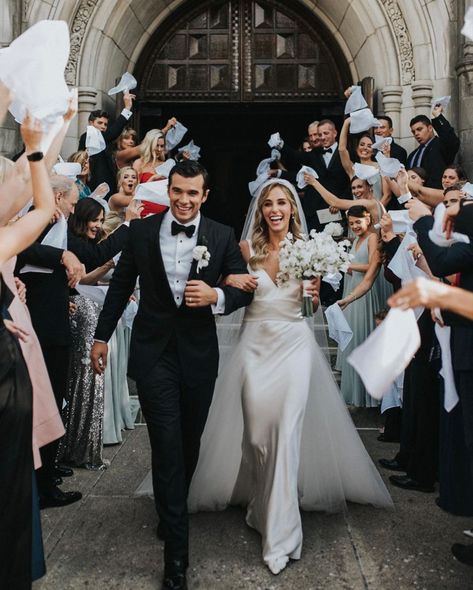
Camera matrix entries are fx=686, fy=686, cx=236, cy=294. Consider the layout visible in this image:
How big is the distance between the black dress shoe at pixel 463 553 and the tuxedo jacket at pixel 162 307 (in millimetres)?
1714

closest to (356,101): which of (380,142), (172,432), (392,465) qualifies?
(380,142)

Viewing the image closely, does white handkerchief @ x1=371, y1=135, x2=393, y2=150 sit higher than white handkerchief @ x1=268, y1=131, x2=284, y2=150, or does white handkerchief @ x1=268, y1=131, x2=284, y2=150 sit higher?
white handkerchief @ x1=268, y1=131, x2=284, y2=150

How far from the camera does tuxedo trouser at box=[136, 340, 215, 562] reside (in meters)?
3.68

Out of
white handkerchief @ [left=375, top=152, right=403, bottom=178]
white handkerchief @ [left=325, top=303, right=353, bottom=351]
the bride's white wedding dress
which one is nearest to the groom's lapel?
the bride's white wedding dress

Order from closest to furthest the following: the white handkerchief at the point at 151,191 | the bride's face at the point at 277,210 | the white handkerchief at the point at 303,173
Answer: the bride's face at the point at 277,210
the white handkerchief at the point at 151,191
the white handkerchief at the point at 303,173

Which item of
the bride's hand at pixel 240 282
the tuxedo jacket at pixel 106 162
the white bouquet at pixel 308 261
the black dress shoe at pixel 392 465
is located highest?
the tuxedo jacket at pixel 106 162

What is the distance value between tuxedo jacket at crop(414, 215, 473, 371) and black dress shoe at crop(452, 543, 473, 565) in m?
1.06

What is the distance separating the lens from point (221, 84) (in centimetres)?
1027

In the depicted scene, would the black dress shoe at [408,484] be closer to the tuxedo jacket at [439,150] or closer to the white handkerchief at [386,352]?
the white handkerchief at [386,352]

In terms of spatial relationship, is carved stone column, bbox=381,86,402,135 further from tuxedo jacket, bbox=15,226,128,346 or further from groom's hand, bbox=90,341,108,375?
groom's hand, bbox=90,341,108,375

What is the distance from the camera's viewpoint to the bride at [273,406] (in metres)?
4.32

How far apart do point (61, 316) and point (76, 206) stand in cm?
109

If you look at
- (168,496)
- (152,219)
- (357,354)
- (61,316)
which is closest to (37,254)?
(61,316)

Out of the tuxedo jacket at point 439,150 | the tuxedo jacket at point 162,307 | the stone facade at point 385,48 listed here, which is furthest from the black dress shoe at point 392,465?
the stone facade at point 385,48
